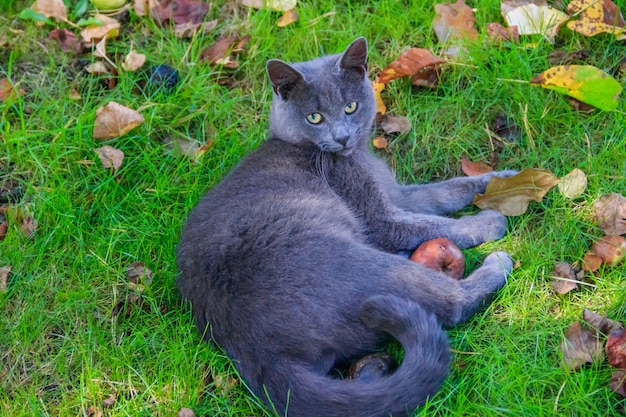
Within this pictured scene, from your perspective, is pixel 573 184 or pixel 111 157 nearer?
pixel 573 184

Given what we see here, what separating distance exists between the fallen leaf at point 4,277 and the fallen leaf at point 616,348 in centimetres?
233

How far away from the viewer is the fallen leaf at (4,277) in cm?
298

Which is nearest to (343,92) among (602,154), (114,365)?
(602,154)

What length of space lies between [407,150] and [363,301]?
1149mm

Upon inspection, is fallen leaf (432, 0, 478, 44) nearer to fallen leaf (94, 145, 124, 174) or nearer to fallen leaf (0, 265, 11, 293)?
fallen leaf (94, 145, 124, 174)

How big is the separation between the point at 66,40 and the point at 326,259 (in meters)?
2.13

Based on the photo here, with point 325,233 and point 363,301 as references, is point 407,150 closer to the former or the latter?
point 325,233

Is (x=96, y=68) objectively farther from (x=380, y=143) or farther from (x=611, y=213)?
(x=611, y=213)

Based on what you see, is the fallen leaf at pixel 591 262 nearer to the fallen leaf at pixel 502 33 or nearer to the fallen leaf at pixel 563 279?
the fallen leaf at pixel 563 279

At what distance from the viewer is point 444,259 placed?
9.31ft

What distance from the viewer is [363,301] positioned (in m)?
2.49

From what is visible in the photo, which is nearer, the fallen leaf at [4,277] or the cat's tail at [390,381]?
the cat's tail at [390,381]

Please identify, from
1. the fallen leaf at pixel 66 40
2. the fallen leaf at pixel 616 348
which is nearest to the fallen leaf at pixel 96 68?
the fallen leaf at pixel 66 40

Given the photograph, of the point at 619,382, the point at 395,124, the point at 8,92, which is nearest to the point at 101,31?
the point at 8,92
